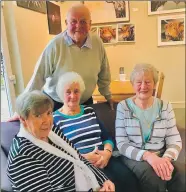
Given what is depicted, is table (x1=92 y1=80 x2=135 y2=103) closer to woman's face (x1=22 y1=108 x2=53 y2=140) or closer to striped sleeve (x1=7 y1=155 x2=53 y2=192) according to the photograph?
woman's face (x1=22 y1=108 x2=53 y2=140)

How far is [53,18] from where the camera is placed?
146 cm

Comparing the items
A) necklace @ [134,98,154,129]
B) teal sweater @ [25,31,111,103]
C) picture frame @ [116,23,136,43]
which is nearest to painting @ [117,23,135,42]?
picture frame @ [116,23,136,43]

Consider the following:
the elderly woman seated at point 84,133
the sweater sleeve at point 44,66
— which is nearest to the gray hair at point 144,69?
the elderly woman seated at point 84,133

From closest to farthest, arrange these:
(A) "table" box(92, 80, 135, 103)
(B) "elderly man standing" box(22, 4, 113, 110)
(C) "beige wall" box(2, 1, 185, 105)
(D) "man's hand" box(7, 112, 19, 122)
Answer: (D) "man's hand" box(7, 112, 19, 122), (B) "elderly man standing" box(22, 4, 113, 110), (C) "beige wall" box(2, 1, 185, 105), (A) "table" box(92, 80, 135, 103)

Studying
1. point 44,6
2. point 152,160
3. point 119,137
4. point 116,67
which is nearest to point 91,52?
point 116,67

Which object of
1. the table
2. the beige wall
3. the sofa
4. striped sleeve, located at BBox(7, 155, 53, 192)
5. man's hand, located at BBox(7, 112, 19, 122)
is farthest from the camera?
the table

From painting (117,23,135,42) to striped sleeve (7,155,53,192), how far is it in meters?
0.93

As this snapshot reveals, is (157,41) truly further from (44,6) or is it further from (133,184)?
(133,184)

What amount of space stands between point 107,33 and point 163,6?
369 millimetres

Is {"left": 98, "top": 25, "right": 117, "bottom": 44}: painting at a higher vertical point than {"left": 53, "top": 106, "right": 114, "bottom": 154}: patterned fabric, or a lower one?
higher

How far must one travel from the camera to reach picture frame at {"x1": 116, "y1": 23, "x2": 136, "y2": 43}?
143 centimetres

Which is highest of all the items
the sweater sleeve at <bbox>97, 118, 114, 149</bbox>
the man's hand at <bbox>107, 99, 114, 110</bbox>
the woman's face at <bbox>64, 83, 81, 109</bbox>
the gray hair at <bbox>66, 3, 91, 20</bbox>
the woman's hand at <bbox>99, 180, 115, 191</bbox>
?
the gray hair at <bbox>66, 3, 91, 20</bbox>

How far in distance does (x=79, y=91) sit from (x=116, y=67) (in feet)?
1.60

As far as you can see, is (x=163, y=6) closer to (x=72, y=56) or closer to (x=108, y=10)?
(x=108, y=10)
